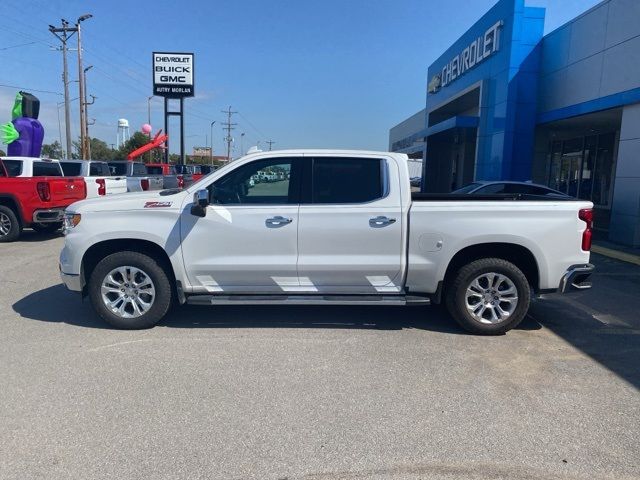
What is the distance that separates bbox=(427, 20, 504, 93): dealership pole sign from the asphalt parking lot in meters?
14.7

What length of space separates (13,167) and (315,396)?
434 inches

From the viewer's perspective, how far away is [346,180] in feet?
18.0

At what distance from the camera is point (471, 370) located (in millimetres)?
4547

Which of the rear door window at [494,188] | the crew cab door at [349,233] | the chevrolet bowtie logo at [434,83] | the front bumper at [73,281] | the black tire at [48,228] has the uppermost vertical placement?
the chevrolet bowtie logo at [434,83]

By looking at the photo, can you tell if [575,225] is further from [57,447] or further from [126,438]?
[57,447]

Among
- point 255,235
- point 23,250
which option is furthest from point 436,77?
point 255,235

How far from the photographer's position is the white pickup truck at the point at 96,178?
12.7m

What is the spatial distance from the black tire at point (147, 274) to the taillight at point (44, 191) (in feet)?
22.5

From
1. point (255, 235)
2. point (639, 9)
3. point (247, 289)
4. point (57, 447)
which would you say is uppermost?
point (639, 9)

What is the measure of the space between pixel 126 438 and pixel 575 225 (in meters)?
4.72

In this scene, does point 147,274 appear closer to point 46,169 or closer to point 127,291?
point 127,291

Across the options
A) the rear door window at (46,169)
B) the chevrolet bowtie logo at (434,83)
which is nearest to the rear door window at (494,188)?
the rear door window at (46,169)

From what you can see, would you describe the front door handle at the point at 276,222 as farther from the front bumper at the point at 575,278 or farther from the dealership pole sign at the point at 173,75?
the dealership pole sign at the point at 173,75

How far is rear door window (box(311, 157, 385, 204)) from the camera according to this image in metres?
5.44
